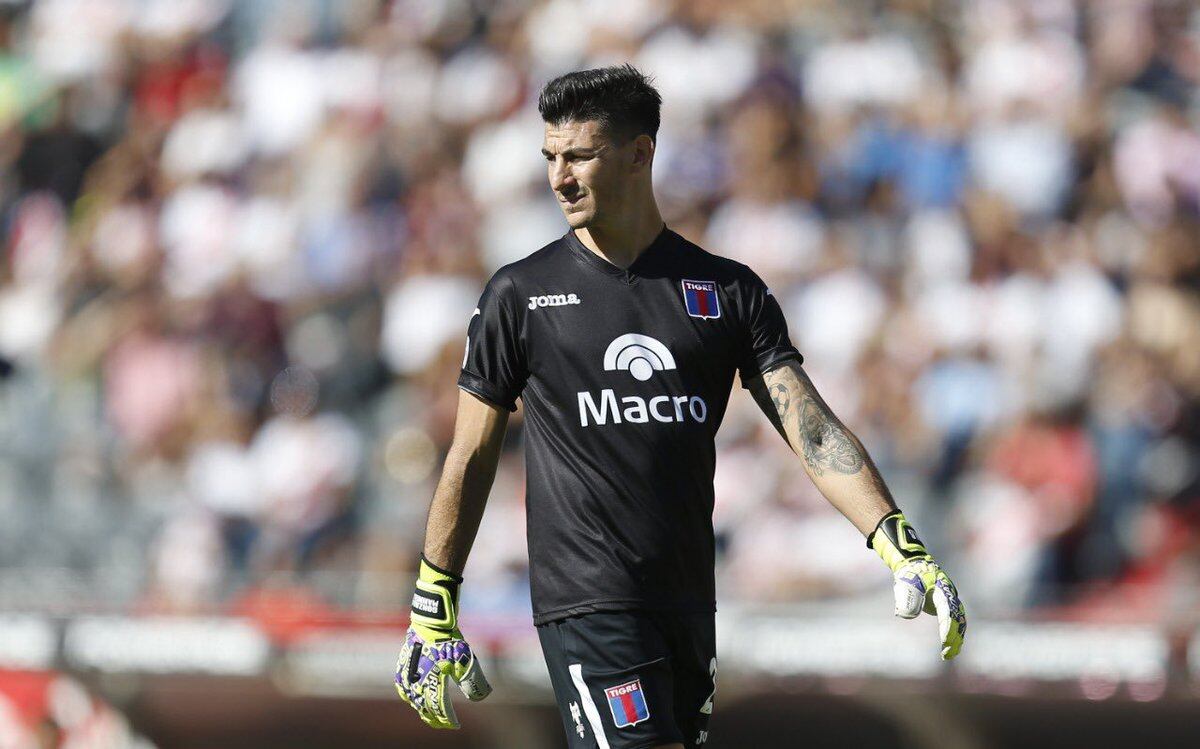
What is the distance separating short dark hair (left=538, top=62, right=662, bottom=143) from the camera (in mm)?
4668

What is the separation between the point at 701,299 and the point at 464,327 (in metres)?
5.75

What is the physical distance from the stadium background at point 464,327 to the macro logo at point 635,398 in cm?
336

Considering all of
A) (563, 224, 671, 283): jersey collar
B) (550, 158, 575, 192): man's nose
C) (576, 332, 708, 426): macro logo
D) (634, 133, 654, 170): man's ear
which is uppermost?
(634, 133, 654, 170): man's ear

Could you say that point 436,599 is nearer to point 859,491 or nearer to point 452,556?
point 452,556

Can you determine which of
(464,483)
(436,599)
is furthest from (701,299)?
(436,599)

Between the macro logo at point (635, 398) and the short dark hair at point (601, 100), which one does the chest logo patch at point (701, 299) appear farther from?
the short dark hair at point (601, 100)

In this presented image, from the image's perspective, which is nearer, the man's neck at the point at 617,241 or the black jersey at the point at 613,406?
the black jersey at the point at 613,406

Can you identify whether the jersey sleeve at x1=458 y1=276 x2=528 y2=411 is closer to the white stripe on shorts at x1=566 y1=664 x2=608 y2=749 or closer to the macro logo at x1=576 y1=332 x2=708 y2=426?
the macro logo at x1=576 y1=332 x2=708 y2=426

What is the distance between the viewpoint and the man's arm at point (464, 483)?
4.65 metres

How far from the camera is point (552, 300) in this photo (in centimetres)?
470

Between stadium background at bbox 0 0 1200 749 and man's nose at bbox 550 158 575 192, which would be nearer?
man's nose at bbox 550 158 575 192

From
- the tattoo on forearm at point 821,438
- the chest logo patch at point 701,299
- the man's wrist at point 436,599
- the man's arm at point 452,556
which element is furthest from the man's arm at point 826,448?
the man's wrist at point 436,599

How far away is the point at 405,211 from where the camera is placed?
37.1ft

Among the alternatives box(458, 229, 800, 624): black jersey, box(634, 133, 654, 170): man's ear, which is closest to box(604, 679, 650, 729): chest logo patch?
box(458, 229, 800, 624): black jersey
